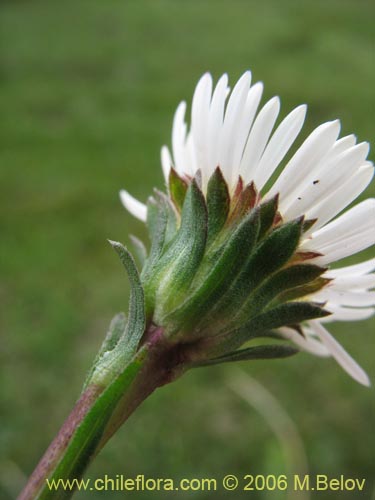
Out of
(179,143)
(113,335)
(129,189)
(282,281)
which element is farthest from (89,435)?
(129,189)

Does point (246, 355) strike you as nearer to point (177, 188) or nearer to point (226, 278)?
point (226, 278)

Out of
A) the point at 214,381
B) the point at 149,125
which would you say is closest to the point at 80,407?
the point at 214,381

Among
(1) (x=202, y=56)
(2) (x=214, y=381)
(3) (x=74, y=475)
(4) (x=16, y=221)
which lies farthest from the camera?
(1) (x=202, y=56)

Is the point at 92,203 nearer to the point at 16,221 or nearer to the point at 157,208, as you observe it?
the point at 16,221

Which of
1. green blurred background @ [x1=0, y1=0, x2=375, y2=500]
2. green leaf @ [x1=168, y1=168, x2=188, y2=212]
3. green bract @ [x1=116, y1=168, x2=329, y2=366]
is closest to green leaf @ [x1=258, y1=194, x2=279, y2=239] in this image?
green bract @ [x1=116, y1=168, x2=329, y2=366]

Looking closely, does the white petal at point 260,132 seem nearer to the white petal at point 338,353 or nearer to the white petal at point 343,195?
A: the white petal at point 343,195

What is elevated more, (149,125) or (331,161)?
(149,125)

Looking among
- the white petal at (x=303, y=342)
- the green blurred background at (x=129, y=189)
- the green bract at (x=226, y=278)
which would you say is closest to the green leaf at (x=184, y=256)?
the green bract at (x=226, y=278)
